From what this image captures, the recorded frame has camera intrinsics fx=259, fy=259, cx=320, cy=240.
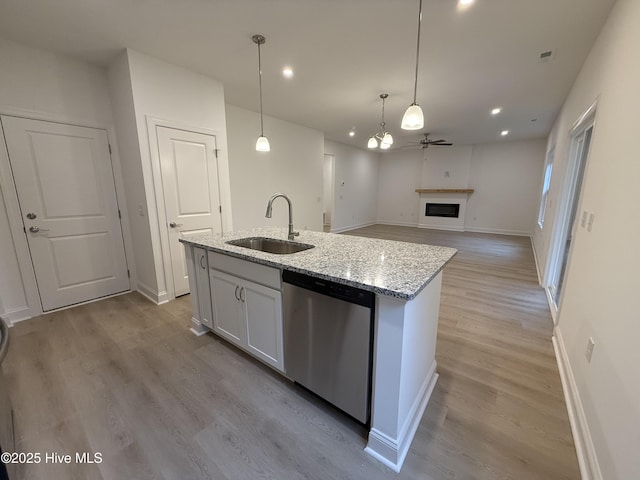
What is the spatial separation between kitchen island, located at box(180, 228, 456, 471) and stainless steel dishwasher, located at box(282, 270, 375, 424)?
0.06 meters

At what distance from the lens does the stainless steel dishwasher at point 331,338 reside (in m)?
1.29

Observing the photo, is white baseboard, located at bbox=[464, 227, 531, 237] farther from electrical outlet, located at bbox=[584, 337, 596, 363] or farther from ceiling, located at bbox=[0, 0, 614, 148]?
electrical outlet, located at bbox=[584, 337, 596, 363]

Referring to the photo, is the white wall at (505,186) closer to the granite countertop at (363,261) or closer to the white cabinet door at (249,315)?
the granite countertop at (363,261)

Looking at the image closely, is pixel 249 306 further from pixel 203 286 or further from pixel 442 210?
pixel 442 210

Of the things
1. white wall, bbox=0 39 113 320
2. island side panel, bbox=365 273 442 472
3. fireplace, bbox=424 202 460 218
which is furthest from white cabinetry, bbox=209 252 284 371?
fireplace, bbox=424 202 460 218

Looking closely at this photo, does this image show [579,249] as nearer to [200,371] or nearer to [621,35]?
[621,35]

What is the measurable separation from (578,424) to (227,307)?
2.27 m

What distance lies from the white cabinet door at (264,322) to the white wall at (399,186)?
27.1 ft

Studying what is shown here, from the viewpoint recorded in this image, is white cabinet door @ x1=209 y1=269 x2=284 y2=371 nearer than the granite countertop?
No

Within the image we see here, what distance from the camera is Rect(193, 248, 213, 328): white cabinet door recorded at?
2154 mm

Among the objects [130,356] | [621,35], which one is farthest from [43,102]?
[621,35]

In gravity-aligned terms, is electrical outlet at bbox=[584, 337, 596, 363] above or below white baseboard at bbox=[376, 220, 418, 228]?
above

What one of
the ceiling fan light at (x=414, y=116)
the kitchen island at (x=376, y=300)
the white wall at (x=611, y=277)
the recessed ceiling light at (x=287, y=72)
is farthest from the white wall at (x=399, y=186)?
the kitchen island at (x=376, y=300)

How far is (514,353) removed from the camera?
2145 mm
